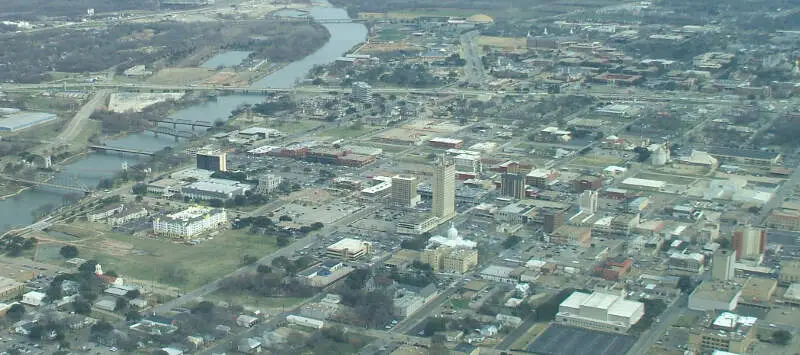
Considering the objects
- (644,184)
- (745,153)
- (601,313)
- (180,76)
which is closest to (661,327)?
(601,313)

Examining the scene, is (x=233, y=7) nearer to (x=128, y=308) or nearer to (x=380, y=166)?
(x=380, y=166)

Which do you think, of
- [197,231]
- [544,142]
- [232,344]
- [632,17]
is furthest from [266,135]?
[632,17]

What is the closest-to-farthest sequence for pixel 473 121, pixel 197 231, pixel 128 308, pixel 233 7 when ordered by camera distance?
pixel 128 308 → pixel 197 231 → pixel 473 121 → pixel 233 7

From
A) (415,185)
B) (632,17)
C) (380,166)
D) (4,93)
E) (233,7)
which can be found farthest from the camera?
(233,7)

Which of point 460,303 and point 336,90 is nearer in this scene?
A: point 460,303

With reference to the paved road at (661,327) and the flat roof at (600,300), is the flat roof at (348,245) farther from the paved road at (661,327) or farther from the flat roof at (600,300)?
the paved road at (661,327)

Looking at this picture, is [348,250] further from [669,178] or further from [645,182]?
[669,178]

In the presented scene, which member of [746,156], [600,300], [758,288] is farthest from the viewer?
[746,156]

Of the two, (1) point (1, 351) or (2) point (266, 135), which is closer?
(1) point (1, 351)
